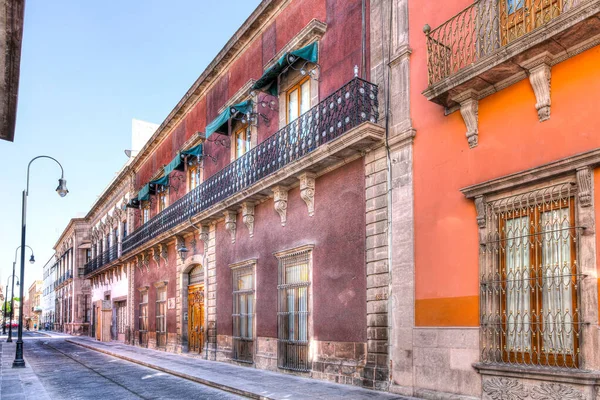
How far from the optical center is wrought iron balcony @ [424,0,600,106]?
7.51 meters

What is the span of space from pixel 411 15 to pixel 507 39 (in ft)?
8.45

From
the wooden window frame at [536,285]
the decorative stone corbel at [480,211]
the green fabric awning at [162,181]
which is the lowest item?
the wooden window frame at [536,285]

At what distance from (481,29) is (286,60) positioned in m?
5.39

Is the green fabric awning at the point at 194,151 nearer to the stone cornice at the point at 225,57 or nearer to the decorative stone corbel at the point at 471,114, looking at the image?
the stone cornice at the point at 225,57

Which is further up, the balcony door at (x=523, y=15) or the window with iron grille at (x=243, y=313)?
the balcony door at (x=523, y=15)

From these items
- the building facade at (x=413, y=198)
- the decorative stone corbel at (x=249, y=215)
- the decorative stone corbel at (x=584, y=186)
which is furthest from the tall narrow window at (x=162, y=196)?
the decorative stone corbel at (x=584, y=186)

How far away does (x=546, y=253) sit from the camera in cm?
807

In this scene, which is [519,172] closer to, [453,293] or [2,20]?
[453,293]

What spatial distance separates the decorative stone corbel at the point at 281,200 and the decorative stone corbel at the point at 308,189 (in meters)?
1.06

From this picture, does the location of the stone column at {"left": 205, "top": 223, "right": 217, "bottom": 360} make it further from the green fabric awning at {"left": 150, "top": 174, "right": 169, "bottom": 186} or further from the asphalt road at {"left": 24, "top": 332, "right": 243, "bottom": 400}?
the green fabric awning at {"left": 150, "top": 174, "right": 169, "bottom": 186}

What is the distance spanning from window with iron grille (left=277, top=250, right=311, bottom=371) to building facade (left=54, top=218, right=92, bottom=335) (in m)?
39.4

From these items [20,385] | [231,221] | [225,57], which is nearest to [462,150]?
[231,221]

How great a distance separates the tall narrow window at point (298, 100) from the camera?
46.8ft

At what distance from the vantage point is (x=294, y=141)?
537 inches
